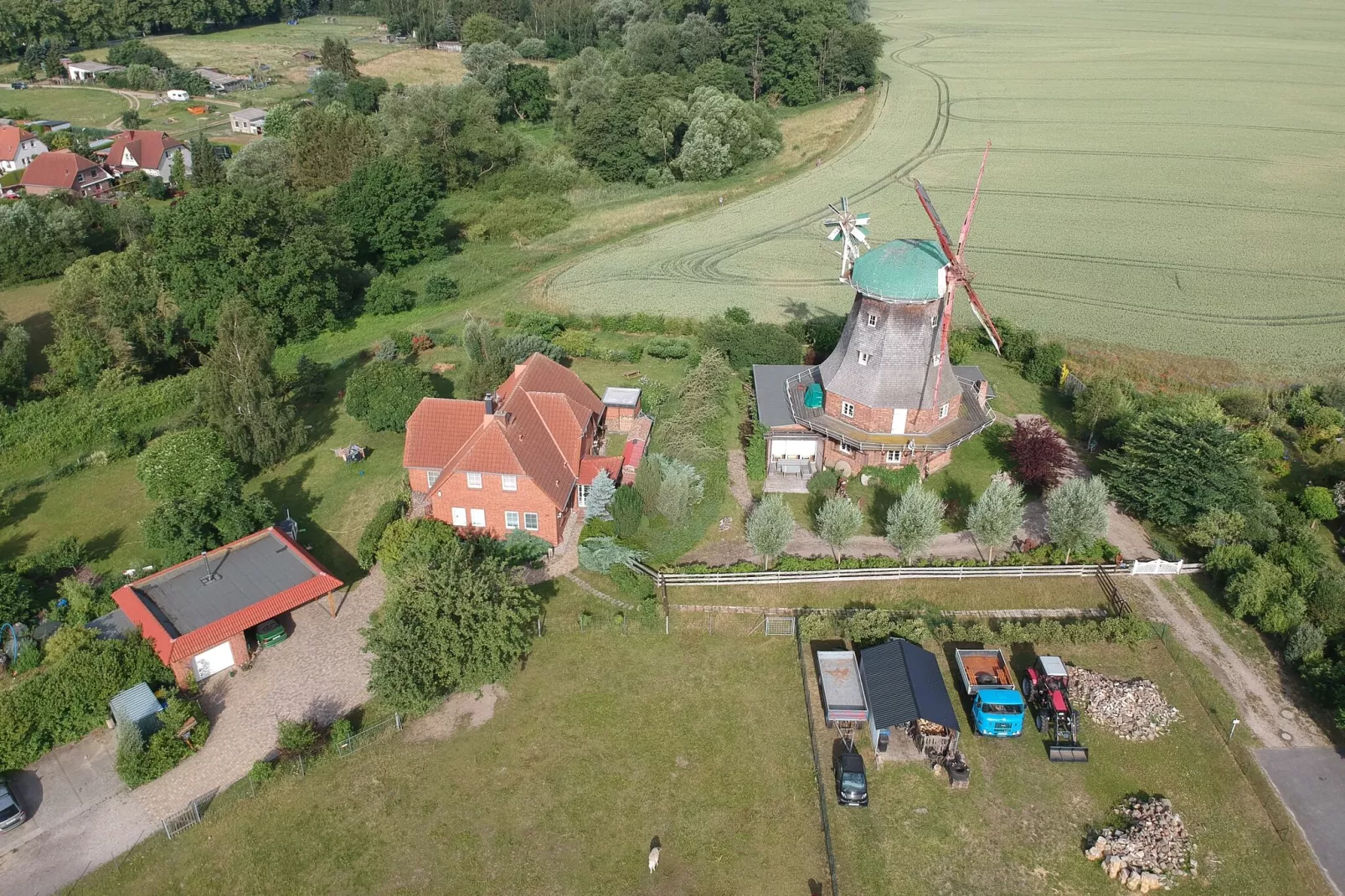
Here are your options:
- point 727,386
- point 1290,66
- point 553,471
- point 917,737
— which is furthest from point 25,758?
point 1290,66

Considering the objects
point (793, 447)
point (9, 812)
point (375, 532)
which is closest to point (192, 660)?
point (9, 812)

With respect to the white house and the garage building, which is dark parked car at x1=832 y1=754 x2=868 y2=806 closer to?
the garage building

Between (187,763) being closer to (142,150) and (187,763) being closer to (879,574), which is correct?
(879,574)

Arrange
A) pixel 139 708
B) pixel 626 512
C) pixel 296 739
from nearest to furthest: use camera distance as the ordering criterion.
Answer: pixel 296 739 < pixel 139 708 < pixel 626 512

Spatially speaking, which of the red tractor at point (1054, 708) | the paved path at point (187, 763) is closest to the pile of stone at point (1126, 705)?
the red tractor at point (1054, 708)

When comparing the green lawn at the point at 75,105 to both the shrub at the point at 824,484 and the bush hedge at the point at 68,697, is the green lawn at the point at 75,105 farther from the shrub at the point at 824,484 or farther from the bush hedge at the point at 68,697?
the shrub at the point at 824,484

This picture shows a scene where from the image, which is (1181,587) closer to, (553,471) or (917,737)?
(917,737)
